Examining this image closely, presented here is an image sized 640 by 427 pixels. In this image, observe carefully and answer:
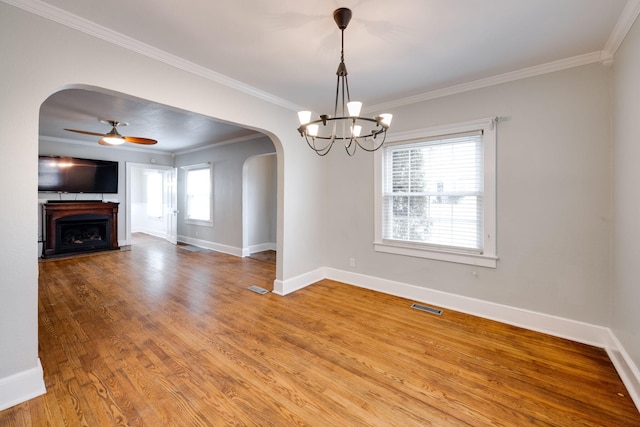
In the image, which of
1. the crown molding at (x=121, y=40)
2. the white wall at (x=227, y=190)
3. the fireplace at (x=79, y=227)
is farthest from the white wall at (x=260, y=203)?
the fireplace at (x=79, y=227)

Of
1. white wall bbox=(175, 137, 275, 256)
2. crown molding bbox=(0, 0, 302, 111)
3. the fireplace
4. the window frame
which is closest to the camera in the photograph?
crown molding bbox=(0, 0, 302, 111)

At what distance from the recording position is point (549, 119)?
8.97 feet

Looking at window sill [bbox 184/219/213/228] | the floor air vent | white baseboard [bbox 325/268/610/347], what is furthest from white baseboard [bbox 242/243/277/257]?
the floor air vent

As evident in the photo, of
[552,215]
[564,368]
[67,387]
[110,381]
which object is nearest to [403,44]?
[552,215]

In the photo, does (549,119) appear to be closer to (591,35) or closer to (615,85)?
(615,85)

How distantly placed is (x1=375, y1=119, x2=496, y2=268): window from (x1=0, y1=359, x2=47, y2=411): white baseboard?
3518 mm

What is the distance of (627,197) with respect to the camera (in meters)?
2.12

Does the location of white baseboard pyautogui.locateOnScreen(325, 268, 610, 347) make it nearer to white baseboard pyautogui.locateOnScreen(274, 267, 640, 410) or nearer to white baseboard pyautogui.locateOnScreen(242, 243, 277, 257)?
white baseboard pyautogui.locateOnScreen(274, 267, 640, 410)

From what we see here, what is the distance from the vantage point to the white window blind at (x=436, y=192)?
3.19m

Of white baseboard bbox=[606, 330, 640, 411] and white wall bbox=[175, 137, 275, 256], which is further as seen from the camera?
white wall bbox=[175, 137, 275, 256]

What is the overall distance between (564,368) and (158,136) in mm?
7152

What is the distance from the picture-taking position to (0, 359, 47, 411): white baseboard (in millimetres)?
1758

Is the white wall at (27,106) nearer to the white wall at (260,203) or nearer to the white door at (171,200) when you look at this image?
the white wall at (260,203)

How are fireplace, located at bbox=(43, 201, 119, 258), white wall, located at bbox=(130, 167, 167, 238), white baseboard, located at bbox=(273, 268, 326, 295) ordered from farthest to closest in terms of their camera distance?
1. white wall, located at bbox=(130, 167, 167, 238)
2. fireplace, located at bbox=(43, 201, 119, 258)
3. white baseboard, located at bbox=(273, 268, 326, 295)
